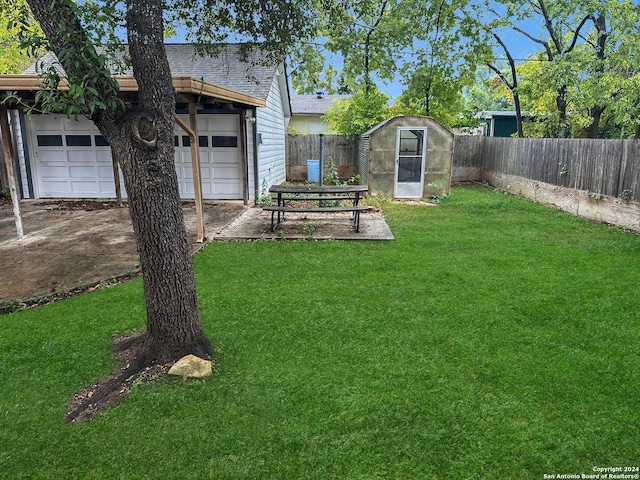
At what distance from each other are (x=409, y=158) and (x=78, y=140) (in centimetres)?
855

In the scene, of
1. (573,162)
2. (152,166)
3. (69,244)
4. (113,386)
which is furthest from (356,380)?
(573,162)

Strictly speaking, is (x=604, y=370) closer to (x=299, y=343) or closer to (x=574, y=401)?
(x=574, y=401)

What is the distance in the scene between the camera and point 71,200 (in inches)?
448

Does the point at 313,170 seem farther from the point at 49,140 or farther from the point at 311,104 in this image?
the point at 311,104

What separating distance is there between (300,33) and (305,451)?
4.02 meters

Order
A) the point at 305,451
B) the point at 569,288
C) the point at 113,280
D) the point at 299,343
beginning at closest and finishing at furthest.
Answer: the point at 305,451 → the point at 299,343 → the point at 569,288 → the point at 113,280

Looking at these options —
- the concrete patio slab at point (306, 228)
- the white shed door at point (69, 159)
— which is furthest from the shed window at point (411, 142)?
the white shed door at point (69, 159)

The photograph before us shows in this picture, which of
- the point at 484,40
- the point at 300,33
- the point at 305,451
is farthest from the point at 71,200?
the point at 484,40

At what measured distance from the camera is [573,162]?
983cm

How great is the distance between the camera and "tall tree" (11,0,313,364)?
2.80m

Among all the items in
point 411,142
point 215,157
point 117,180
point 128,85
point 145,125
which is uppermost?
point 128,85

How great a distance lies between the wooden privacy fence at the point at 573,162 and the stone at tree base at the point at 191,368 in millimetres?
8018

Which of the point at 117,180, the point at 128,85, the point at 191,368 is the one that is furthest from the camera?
the point at 117,180

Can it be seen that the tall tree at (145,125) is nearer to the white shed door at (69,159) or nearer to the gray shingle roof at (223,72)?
the gray shingle roof at (223,72)
